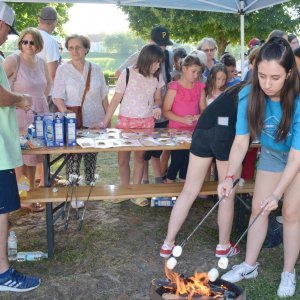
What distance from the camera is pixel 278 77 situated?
8.71 feet

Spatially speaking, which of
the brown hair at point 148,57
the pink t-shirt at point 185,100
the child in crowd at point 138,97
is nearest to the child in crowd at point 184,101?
the pink t-shirt at point 185,100

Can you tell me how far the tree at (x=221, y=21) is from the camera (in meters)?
17.6

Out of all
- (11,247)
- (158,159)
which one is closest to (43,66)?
(158,159)

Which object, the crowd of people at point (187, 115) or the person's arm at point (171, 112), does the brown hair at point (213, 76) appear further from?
the person's arm at point (171, 112)

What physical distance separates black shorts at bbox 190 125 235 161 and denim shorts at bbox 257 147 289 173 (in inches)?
13.8

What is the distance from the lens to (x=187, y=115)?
472cm

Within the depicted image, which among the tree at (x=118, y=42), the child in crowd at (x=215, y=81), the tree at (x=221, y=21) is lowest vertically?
the child in crowd at (x=215, y=81)

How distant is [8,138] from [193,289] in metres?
1.56

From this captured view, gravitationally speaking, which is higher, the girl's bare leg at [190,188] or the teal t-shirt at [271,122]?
the teal t-shirt at [271,122]

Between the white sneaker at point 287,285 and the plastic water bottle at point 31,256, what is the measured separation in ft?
5.97

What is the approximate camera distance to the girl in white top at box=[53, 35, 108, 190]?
4.57 metres

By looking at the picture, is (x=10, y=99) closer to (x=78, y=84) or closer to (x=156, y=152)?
(x=78, y=84)

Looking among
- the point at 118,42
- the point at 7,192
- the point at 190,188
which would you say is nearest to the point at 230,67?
the point at 190,188

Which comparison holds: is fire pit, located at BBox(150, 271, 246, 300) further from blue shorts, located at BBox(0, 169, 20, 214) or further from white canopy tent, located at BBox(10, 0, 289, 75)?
white canopy tent, located at BBox(10, 0, 289, 75)
